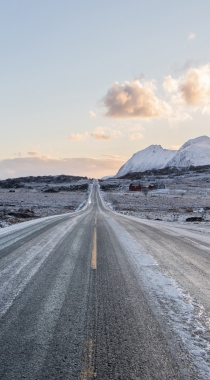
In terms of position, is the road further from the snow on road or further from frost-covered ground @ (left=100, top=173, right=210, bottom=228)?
frost-covered ground @ (left=100, top=173, right=210, bottom=228)

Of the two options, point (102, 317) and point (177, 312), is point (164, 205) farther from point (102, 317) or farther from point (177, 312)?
point (102, 317)

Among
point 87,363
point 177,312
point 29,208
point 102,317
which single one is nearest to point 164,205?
Answer: point 29,208

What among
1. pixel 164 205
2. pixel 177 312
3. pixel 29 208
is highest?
pixel 177 312

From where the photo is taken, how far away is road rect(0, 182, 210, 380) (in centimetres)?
274

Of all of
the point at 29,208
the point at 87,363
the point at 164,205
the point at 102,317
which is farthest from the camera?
the point at 164,205

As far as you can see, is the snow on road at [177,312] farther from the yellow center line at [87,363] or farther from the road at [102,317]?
the yellow center line at [87,363]

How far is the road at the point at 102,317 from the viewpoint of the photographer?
9.00 feet

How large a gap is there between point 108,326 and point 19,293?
1.88m

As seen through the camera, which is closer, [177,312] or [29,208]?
[177,312]

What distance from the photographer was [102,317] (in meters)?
3.81

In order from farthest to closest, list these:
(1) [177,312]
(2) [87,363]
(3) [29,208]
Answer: (3) [29,208] < (1) [177,312] < (2) [87,363]

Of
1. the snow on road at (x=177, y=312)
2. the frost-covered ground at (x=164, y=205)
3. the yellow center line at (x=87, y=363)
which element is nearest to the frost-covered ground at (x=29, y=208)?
the frost-covered ground at (x=164, y=205)

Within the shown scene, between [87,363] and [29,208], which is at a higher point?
[87,363]

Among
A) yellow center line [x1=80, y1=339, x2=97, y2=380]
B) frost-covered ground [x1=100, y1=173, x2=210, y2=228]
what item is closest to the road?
yellow center line [x1=80, y1=339, x2=97, y2=380]
